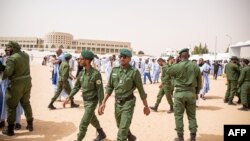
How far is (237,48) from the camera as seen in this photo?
3016 centimetres

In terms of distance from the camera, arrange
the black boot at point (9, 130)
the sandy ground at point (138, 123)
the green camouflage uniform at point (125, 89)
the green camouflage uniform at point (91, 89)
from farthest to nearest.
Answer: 1. the sandy ground at point (138, 123)
2. the black boot at point (9, 130)
3. the green camouflage uniform at point (91, 89)
4. the green camouflage uniform at point (125, 89)

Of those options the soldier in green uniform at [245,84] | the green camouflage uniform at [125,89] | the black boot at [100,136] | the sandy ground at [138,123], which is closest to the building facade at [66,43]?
the soldier in green uniform at [245,84]

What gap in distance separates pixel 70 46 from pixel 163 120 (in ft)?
432

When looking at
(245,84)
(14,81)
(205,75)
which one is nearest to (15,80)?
(14,81)

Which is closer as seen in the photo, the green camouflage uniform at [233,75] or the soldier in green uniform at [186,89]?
the soldier in green uniform at [186,89]

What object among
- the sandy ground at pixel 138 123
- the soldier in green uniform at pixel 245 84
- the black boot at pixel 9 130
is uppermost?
the soldier in green uniform at pixel 245 84

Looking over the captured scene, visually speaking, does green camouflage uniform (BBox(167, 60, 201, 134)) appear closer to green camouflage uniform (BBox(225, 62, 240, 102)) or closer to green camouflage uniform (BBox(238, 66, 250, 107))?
green camouflage uniform (BBox(238, 66, 250, 107))

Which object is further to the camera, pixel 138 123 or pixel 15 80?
pixel 138 123

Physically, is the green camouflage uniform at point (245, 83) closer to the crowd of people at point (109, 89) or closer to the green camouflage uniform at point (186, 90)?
the crowd of people at point (109, 89)

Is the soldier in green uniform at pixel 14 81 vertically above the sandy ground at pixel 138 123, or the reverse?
the soldier in green uniform at pixel 14 81

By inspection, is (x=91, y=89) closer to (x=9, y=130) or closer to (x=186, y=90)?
(x=186, y=90)

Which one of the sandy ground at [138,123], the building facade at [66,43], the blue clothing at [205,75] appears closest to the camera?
the sandy ground at [138,123]

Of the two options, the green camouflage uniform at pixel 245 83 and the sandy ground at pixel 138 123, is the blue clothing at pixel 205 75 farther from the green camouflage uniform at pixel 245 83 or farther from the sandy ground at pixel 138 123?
the green camouflage uniform at pixel 245 83

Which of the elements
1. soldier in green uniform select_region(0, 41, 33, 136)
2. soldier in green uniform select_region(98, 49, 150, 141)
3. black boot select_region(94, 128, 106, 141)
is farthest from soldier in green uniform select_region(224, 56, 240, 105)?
soldier in green uniform select_region(0, 41, 33, 136)
